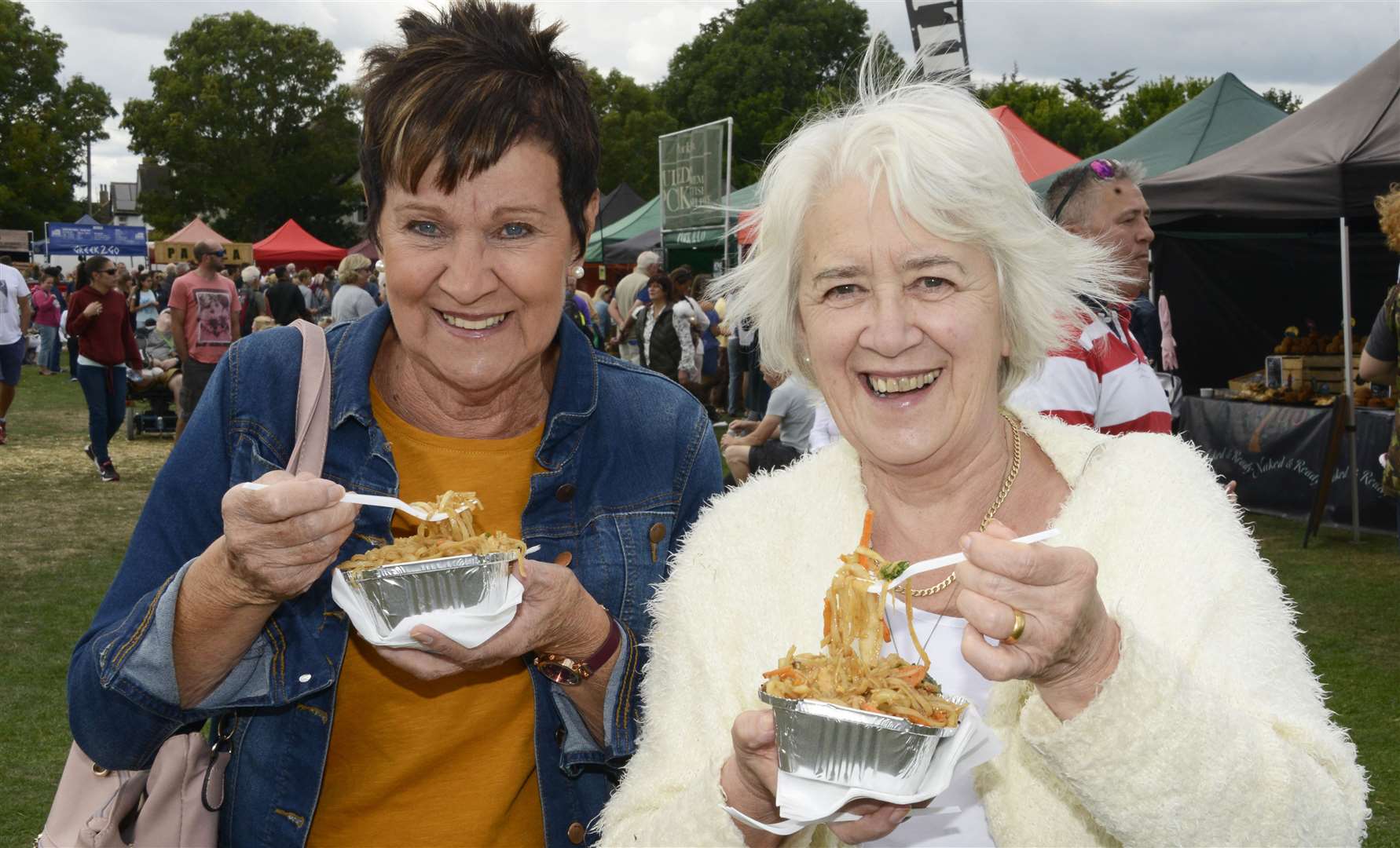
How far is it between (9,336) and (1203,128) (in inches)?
552

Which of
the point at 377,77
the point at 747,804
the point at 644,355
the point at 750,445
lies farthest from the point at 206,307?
the point at 747,804

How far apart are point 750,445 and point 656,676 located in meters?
7.11

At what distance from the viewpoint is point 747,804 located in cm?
198

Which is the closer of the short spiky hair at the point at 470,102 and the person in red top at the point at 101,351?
the short spiky hair at the point at 470,102

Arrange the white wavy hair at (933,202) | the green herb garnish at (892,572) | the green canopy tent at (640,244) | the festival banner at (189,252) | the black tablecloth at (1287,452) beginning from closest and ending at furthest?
the green herb garnish at (892,572) → the white wavy hair at (933,202) → the black tablecloth at (1287,452) → the green canopy tent at (640,244) → the festival banner at (189,252)

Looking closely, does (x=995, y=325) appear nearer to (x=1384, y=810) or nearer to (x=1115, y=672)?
(x=1115, y=672)

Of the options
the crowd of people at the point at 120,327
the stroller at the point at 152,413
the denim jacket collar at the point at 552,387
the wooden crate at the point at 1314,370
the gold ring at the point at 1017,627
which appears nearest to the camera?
the gold ring at the point at 1017,627

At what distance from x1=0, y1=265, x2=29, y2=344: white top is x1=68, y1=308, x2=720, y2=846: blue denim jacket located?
1323 cm

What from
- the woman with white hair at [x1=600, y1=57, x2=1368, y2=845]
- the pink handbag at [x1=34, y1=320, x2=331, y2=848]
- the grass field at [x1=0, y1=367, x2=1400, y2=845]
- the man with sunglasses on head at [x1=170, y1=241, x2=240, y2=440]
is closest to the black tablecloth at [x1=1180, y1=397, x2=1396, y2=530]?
the grass field at [x1=0, y1=367, x2=1400, y2=845]

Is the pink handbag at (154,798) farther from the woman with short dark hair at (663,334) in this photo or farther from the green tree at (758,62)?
the green tree at (758,62)

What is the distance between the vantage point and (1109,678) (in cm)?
170

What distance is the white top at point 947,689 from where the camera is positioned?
2.15 m

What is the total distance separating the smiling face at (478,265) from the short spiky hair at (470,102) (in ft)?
0.12

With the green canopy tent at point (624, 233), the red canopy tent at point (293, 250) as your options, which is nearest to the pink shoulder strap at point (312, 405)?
the green canopy tent at point (624, 233)
